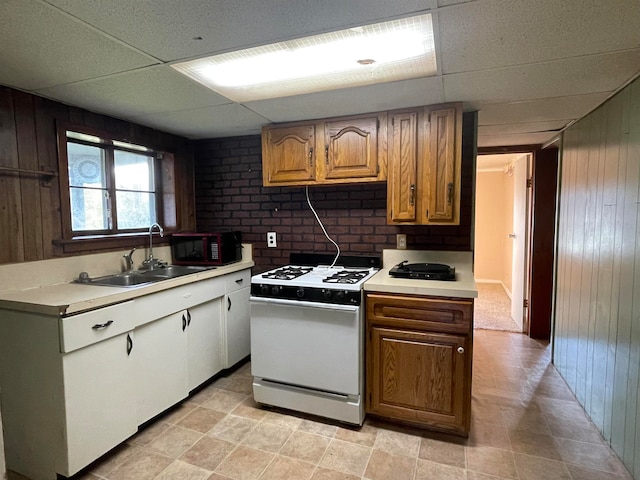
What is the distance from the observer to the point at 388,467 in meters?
1.80

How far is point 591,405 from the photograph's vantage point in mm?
2172

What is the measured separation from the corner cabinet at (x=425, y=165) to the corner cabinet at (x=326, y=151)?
11 centimetres

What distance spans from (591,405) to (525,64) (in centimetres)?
208

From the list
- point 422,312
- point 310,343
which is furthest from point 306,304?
point 422,312

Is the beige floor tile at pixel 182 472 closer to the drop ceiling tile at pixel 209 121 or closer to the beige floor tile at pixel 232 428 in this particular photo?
the beige floor tile at pixel 232 428

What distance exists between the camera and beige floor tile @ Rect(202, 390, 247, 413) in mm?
2375

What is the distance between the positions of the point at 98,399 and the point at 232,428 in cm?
79

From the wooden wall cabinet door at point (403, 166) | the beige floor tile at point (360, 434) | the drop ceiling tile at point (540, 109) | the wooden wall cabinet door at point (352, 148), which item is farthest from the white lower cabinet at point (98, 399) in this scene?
the drop ceiling tile at point (540, 109)

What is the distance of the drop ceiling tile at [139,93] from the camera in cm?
182

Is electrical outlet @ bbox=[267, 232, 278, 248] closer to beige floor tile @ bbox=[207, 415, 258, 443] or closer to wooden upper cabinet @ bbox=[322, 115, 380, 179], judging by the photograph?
wooden upper cabinet @ bbox=[322, 115, 380, 179]

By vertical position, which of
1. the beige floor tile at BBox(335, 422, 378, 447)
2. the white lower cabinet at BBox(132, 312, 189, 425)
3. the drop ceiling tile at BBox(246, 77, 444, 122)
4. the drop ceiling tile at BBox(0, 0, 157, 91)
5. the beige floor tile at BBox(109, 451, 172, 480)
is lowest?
the beige floor tile at BBox(335, 422, 378, 447)

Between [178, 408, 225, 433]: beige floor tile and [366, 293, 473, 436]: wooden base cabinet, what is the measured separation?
0.99 metres

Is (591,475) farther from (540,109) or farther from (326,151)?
(326,151)

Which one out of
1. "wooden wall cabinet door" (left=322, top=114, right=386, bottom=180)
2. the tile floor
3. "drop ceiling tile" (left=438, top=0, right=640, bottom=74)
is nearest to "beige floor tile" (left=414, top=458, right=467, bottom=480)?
the tile floor
